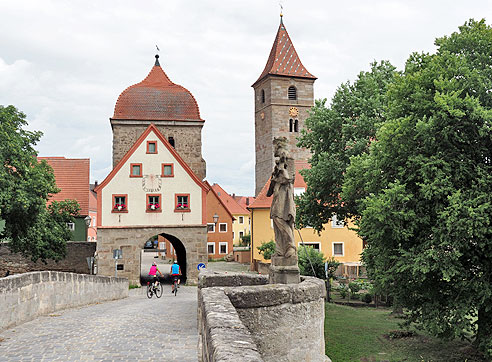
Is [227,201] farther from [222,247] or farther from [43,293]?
[43,293]

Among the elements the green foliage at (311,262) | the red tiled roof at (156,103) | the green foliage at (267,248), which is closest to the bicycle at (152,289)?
the green foliage at (311,262)

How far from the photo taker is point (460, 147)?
44.2ft

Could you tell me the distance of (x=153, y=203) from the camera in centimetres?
3155

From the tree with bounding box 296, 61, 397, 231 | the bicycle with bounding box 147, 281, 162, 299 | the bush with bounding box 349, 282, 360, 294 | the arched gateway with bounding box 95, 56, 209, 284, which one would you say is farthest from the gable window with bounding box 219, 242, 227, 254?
the tree with bounding box 296, 61, 397, 231

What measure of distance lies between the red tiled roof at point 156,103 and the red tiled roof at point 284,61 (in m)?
22.9

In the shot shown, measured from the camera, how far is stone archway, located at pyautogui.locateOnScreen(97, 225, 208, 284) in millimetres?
30453

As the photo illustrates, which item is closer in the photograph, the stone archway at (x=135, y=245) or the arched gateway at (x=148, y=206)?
the stone archway at (x=135, y=245)

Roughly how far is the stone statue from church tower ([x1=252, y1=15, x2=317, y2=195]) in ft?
151

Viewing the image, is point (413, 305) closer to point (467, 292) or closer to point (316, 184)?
point (467, 292)

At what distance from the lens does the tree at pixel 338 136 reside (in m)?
20.5

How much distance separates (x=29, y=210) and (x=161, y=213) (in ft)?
32.9

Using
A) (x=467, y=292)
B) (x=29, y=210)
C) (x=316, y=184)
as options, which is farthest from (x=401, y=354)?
(x=29, y=210)

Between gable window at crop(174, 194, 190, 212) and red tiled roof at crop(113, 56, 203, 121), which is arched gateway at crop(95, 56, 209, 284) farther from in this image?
red tiled roof at crop(113, 56, 203, 121)

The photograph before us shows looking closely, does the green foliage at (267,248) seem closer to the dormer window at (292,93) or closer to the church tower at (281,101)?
the church tower at (281,101)
